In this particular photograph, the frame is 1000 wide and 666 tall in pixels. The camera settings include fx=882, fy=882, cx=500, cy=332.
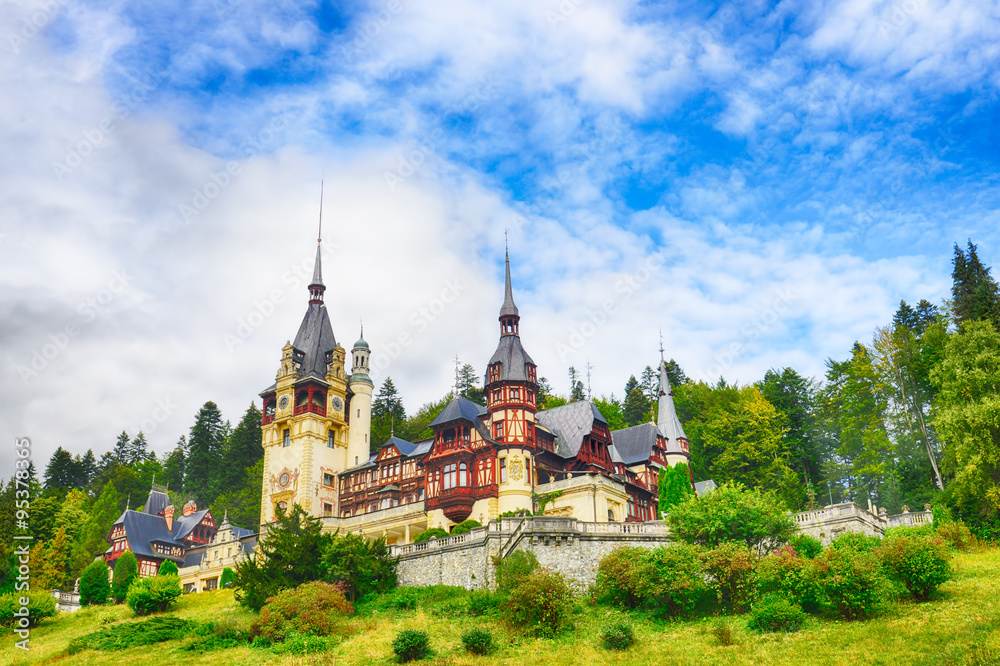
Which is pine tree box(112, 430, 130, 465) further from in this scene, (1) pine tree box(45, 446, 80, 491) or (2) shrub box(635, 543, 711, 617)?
(2) shrub box(635, 543, 711, 617)

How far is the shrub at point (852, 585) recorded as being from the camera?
30016mm

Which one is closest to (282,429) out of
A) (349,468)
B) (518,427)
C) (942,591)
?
(349,468)

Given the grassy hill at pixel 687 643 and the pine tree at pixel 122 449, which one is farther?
the pine tree at pixel 122 449

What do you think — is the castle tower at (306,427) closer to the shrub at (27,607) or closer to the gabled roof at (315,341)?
the gabled roof at (315,341)

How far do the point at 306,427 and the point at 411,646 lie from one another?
113ft

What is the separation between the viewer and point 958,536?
38531 mm

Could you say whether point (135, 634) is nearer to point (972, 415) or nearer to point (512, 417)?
point (512, 417)

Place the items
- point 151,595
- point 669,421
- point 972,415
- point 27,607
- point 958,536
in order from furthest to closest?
point 669,421, point 151,595, point 27,607, point 972,415, point 958,536

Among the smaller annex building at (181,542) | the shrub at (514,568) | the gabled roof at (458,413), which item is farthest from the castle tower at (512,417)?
the smaller annex building at (181,542)

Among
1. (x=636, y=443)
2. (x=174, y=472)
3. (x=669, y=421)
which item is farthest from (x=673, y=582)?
(x=174, y=472)

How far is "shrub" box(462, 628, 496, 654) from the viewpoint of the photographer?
30.8 meters

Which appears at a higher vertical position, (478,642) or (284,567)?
Answer: (284,567)

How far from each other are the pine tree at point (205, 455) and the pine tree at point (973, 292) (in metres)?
71.4

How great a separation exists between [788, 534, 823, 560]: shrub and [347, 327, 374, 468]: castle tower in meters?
36.8
